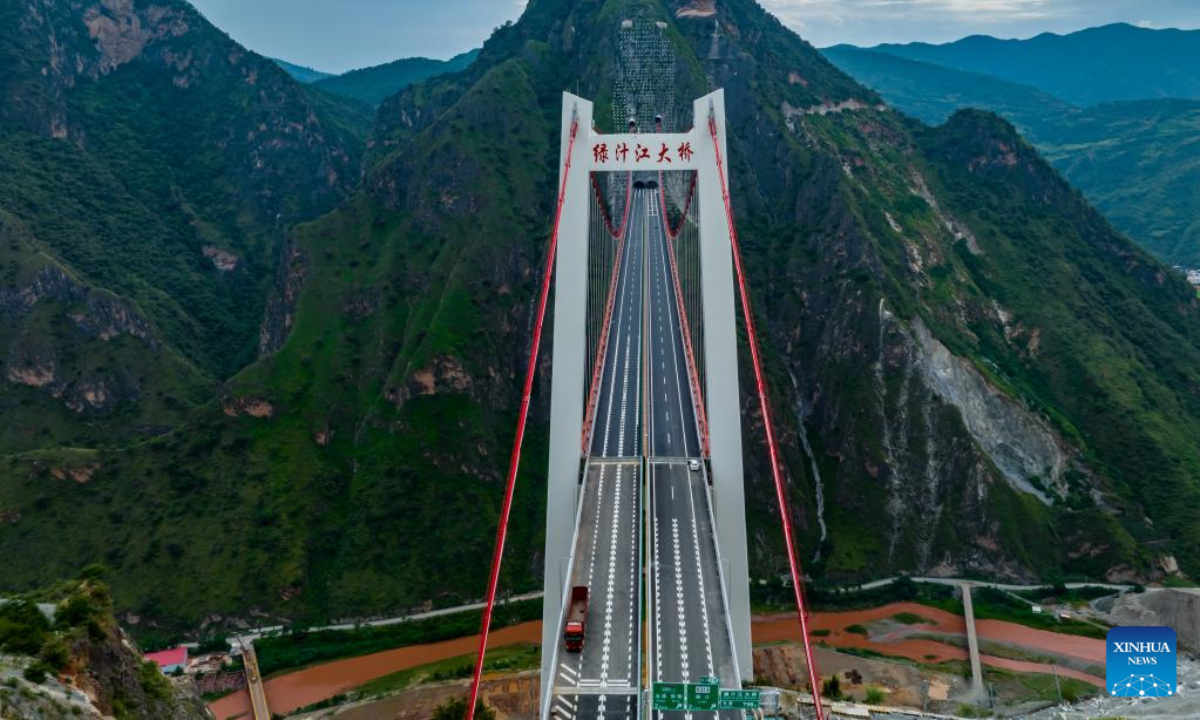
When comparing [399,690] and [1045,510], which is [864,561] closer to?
[1045,510]

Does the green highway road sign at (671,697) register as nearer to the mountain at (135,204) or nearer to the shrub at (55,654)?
the shrub at (55,654)

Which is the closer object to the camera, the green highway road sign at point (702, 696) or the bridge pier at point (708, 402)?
the green highway road sign at point (702, 696)

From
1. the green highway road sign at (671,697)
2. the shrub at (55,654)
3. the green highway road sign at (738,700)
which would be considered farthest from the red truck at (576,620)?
the shrub at (55,654)

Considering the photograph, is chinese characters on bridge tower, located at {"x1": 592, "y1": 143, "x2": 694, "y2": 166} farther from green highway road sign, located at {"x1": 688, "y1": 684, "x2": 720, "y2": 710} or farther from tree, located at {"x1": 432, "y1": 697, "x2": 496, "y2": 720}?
tree, located at {"x1": 432, "y1": 697, "x2": 496, "y2": 720}

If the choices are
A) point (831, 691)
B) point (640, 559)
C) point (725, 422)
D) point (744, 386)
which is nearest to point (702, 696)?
point (640, 559)

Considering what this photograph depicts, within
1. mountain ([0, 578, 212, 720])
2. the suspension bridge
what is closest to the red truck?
the suspension bridge

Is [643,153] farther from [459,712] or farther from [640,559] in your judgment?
[459,712]

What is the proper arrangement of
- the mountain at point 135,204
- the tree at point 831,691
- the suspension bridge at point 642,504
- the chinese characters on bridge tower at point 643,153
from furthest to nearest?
1. the mountain at point 135,204
2. the tree at point 831,691
3. the chinese characters on bridge tower at point 643,153
4. the suspension bridge at point 642,504
